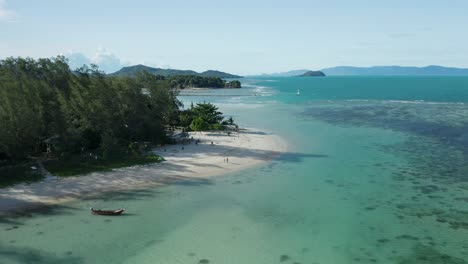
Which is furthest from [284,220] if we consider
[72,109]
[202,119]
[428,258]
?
[202,119]

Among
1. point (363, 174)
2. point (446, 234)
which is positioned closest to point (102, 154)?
point (363, 174)

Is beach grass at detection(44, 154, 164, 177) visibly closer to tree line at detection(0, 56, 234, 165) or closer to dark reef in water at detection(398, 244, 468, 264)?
tree line at detection(0, 56, 234, 165)

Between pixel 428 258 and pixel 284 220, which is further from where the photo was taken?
pixel 284 220

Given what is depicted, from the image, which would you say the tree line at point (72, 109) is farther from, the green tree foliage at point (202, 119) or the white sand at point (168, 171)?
the green tree foliage at point (202, 119)

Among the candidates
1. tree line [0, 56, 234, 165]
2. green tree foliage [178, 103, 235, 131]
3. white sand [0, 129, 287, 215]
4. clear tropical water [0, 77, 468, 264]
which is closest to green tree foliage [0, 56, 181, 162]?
tree line [0, 56, 234, 165]

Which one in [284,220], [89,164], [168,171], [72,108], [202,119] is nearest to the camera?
[284,220]

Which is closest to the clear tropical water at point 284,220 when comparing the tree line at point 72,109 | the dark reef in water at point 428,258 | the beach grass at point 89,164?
the dark reef in water at point 428,258

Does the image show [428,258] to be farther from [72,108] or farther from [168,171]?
[72,108]
